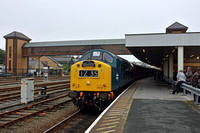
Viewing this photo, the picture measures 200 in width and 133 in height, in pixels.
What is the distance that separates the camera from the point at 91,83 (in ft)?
28.4

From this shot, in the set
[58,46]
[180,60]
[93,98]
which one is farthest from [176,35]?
[58,46]

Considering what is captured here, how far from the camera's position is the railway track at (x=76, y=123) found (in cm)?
661

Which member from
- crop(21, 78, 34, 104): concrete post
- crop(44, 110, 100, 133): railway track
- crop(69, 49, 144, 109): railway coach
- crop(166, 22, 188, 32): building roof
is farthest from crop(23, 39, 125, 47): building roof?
crop(44, 110, 100, 133): railway track

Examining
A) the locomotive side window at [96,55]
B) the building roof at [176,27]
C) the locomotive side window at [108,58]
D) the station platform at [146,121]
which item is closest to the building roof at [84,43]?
the building roof at [176,27]

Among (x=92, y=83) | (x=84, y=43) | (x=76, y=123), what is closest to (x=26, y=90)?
(x=92, y=83)

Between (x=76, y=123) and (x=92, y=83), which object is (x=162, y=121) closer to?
(x=76, y=123)

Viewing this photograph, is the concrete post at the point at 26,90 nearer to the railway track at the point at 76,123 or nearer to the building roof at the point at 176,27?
the railway track at the point at 76,123

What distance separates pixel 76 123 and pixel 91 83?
1.98 m

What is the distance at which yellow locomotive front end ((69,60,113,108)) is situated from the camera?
850 cm

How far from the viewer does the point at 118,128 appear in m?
5.30

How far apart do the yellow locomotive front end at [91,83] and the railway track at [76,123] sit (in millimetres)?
581

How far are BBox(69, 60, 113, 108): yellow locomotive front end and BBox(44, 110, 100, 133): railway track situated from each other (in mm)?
581

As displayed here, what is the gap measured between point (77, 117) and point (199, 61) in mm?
41820

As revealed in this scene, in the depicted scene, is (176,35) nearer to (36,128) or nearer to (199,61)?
(36,128)
